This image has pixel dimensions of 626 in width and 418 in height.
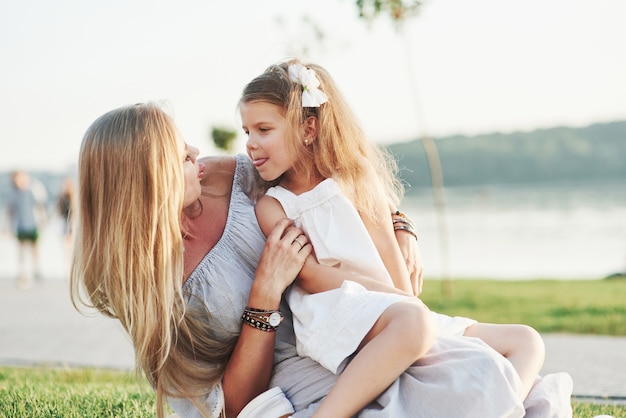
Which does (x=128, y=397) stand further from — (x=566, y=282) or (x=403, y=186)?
(x=566, y=282)

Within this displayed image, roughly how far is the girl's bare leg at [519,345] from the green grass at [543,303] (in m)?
4.59

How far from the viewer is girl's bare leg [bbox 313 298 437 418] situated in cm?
247

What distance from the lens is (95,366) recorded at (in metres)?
6.08

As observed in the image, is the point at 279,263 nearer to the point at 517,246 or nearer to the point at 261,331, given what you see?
the point at 261,331

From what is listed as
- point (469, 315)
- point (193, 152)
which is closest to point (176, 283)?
point (193, 152)

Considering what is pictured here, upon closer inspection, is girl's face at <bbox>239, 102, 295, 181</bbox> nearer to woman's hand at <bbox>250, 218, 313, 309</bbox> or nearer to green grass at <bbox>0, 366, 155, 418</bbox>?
woman's hand at <bbox>250, 218, 313, 309</bbox>

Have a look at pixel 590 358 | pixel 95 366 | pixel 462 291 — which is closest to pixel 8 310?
pixel 95 366

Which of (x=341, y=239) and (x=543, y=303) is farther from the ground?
(x=341, y=239)

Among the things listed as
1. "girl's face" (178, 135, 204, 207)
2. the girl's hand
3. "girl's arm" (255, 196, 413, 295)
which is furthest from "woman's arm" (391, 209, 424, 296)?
"girl's face" (178, 135, 204, 207)

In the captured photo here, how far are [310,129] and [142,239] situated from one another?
2.82 ft

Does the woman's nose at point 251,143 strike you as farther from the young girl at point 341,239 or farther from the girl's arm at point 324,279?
the girl's arm at point 324,279

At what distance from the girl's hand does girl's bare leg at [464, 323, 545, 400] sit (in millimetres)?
409

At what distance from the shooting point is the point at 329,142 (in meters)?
3.15

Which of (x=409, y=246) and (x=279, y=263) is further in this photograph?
(x=409, y=246)
